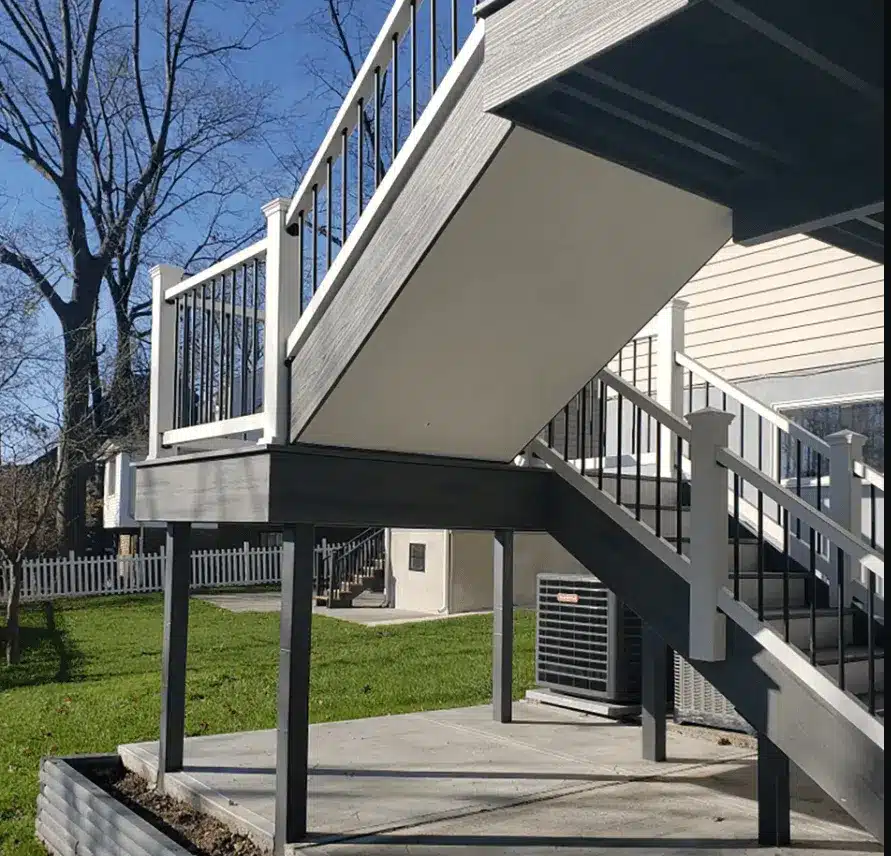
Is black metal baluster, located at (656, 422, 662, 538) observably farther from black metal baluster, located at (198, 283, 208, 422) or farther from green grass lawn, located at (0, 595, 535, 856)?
green grass lawn, located at (0, 595, 535, 856)

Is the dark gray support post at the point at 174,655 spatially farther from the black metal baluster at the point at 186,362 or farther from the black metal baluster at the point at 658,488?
the black metal baluster at the point at 658,488

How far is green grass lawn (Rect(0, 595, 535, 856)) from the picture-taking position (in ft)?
25.7

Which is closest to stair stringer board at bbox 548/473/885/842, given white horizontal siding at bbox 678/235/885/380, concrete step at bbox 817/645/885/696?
concrete step at bbox 817/645/885/696

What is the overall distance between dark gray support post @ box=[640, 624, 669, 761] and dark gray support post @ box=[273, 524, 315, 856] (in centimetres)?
235

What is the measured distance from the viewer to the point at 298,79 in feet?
79.8

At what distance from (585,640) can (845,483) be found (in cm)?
254

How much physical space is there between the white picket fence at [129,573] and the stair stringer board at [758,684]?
15.7m

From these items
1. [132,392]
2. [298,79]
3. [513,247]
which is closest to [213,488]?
[513,247]

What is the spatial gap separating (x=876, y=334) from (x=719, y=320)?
1.52 meters

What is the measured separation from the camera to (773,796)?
15.1 ft

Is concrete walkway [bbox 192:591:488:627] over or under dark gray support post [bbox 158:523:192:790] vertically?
under

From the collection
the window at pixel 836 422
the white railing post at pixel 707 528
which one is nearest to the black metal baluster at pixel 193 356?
the white railing post at pixel 707 528

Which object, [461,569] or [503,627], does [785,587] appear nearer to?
Result: [503,627]

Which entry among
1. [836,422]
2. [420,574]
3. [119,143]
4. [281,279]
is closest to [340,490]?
[281,279]
